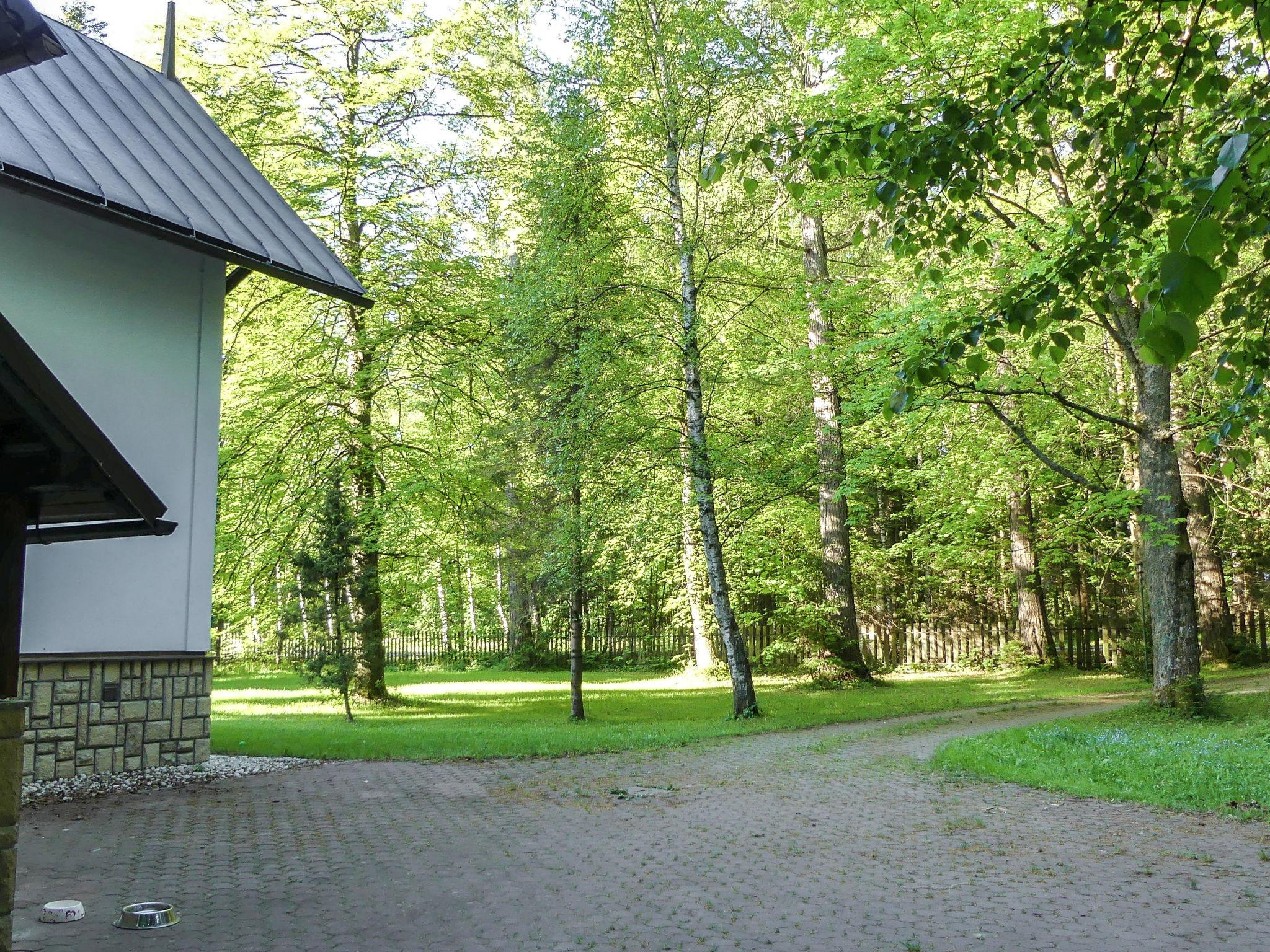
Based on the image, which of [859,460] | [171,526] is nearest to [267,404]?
[859,460]

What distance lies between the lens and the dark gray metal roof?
8961 millimetres

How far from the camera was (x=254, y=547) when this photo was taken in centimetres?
1795

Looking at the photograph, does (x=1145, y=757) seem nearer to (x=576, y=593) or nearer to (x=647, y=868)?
(x=647, y=868)

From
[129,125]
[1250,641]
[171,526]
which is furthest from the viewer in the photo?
[1250,641]

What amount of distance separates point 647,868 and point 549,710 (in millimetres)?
12056

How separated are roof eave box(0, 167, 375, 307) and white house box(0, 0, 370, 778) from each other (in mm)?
20

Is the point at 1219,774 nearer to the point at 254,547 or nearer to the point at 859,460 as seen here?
the point at 859,460

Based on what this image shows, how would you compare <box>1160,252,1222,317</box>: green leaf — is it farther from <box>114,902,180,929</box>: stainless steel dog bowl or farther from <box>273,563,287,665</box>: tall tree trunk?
<box>273,563,287,665</box>: tall tree trunk

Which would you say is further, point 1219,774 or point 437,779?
point 437,779

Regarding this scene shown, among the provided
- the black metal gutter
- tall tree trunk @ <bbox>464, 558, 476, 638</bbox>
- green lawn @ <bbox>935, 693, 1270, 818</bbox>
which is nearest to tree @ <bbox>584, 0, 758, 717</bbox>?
green lawn @ <bbox>935, 693, 1270, 818</bbox>

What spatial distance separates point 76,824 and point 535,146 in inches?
455

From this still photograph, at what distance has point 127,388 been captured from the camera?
33.9ft

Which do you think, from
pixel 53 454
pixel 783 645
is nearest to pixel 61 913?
pixel 53 454

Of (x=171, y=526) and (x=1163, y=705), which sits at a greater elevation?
(x=171, y=526)
